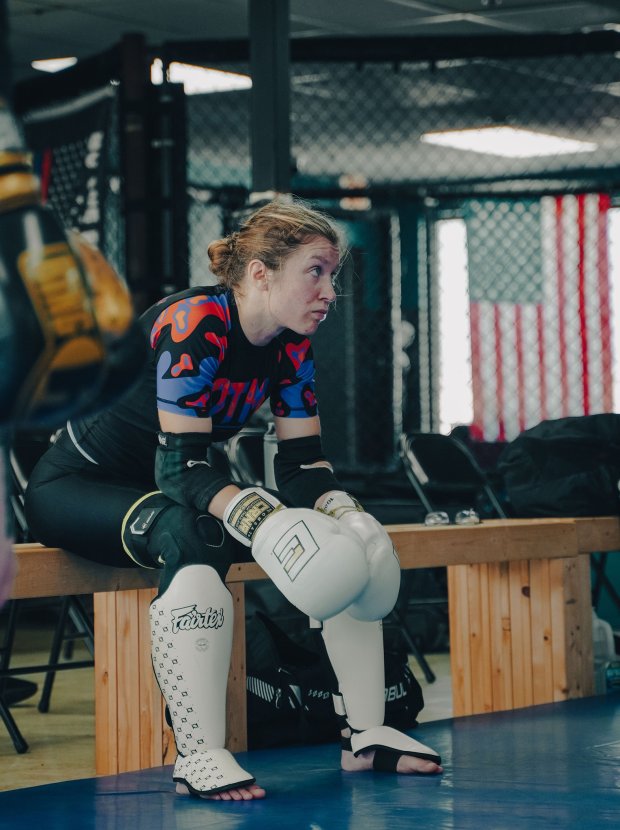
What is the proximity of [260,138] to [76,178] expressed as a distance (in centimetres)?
94

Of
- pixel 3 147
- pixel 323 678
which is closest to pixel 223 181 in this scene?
Answer: pixel 323 678

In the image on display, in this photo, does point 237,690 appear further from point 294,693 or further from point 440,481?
point 440,481

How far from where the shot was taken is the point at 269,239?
2508 mm

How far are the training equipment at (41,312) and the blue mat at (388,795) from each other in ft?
4.28

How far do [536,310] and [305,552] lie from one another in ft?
22.1

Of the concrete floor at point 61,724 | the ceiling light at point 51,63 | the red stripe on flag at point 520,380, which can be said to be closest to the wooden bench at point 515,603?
the concrete floor at point 61,724

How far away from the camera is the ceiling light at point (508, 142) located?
8477mm

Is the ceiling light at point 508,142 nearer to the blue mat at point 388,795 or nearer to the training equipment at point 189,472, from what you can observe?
the blue mat at point 388,795

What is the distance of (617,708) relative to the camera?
10.7 ft

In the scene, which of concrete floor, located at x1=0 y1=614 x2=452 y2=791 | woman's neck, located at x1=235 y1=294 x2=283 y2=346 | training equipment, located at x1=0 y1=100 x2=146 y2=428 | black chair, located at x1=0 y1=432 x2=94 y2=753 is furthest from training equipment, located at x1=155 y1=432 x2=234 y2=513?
training equipment, located at x1=0 y1=100 x2=146 y2=428

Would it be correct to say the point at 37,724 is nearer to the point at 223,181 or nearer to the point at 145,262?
the point at 145,262

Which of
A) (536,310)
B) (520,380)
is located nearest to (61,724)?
(520,380)

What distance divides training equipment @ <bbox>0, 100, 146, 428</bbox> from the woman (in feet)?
4.03

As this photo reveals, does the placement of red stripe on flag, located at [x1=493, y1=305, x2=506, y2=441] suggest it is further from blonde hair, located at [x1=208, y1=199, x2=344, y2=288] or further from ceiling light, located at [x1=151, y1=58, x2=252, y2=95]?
blonde hair, located at [x1=208, y1=199, x2=344, y2=288]
